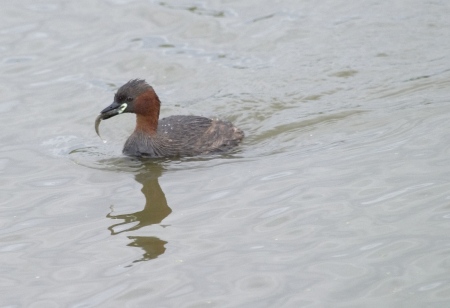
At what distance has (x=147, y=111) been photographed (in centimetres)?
1209

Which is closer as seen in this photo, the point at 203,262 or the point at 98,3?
the point at 203,262

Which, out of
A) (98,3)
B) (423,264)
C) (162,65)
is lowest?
(423,264)

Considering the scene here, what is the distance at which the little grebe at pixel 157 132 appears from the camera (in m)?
11.9

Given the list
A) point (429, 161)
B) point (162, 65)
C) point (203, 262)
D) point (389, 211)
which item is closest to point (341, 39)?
point (162, 65)

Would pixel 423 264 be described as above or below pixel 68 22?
below

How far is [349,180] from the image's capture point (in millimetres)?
10133

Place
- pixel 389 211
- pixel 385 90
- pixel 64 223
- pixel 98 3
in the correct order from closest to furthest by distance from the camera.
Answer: pixel 389 211, pixel 64 223, pixel 385 90, pixel 98 3

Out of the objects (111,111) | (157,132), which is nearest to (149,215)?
(111,111)

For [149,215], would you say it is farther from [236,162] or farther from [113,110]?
[113,110]

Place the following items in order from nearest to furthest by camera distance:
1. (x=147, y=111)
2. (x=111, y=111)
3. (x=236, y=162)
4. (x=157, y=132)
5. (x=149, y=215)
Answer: (x=149, y=215) < (x=236, y=162) < (x=111, y=111) < (x=147, y=111) < (x=157, y=132)

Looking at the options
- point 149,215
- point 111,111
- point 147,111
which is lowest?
point 149,215

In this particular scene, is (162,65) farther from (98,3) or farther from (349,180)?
(349,180)

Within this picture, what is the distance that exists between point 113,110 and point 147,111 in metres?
0.52

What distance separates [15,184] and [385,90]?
5.61 m
